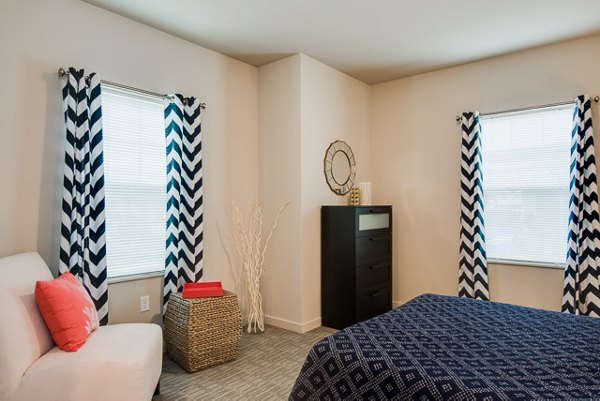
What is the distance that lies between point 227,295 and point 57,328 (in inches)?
49.7

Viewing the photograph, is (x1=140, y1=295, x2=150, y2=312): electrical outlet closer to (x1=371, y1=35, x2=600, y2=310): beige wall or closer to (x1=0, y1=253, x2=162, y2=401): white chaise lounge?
(x1=0, y1=253, x2=162, y2=401): white chaise lounge

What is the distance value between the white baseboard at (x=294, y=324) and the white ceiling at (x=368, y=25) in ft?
8.66

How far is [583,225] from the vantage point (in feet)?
10.6

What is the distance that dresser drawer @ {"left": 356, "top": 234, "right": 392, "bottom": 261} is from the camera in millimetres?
3740

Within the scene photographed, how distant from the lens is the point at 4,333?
71.1 inches

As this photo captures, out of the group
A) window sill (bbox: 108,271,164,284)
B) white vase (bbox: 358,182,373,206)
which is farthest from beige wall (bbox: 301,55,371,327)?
window sill (bbox: 108,271,164,284)

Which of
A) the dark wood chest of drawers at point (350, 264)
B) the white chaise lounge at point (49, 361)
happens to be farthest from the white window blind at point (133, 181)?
the dark wood chest of drawers at point (350, 264)

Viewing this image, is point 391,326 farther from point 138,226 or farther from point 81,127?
point 81,127

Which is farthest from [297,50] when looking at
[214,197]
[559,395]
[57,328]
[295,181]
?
[559,395]

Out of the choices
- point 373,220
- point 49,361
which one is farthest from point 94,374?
point 373,220

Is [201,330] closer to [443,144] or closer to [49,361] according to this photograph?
[49,361]

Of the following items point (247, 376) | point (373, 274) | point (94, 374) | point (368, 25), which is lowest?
point (247, 376)

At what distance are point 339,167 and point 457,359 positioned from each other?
110 inches

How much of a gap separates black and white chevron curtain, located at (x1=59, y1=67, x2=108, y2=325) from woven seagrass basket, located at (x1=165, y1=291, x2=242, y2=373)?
0.49 meters
